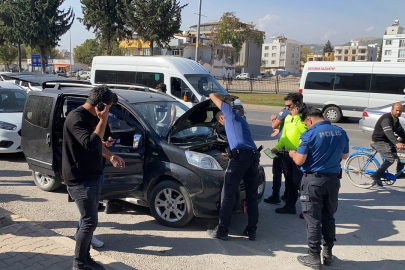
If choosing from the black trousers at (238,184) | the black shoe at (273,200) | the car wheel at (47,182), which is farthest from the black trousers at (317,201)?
the car wheel at (47,182)

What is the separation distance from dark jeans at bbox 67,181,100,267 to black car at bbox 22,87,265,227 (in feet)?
4.53

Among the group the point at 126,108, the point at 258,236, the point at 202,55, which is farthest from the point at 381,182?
the point at 202,55

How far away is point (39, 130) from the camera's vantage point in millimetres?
5547

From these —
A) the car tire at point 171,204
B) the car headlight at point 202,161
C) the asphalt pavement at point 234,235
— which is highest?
the car headlight at point 202,161

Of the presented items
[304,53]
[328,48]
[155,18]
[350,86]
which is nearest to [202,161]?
[350,86]

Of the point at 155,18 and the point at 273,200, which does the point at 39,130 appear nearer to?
the point at 273,200

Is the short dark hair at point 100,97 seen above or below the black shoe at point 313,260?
above

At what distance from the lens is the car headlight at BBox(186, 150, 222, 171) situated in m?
4.57

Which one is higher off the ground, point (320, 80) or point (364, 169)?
point (320, 80)

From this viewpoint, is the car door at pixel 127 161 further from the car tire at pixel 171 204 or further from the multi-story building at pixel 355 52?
the multi-story building at pixel 355 52

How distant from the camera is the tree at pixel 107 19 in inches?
→ 1260

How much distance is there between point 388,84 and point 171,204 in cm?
1315

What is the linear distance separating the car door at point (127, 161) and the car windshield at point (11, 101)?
520 centimetres

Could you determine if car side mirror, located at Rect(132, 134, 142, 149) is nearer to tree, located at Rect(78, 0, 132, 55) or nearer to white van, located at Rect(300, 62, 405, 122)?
white van, located at Rect(300, 62, 405, 122)
